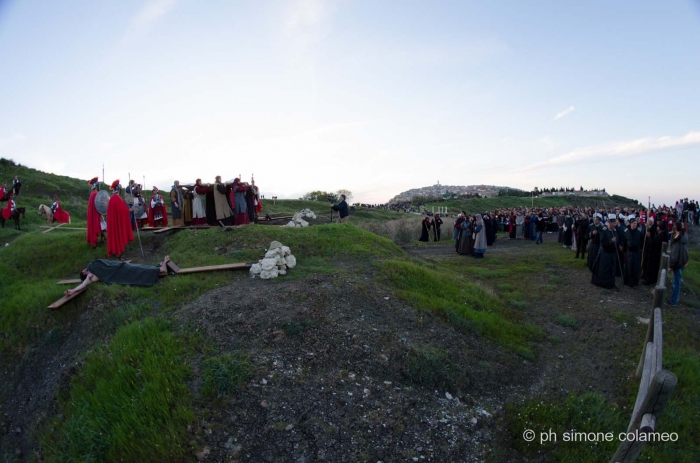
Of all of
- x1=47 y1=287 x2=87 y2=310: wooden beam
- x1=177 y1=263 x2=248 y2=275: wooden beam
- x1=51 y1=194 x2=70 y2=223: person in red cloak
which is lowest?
x1=47 y1=287 x2=87 y2=310: wooden beam

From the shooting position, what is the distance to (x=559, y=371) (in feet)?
21.2

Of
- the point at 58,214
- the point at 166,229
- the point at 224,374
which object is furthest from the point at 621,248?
the point at 58,214

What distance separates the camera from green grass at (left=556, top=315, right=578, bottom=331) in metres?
8.41

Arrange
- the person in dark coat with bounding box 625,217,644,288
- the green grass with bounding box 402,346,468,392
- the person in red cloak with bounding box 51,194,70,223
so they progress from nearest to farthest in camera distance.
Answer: the green grass with bounding box 402,346,468,392, the person in dark coat with bounding box 625,217,644,288, the person in red cloak with bounding box 51,194,70,223

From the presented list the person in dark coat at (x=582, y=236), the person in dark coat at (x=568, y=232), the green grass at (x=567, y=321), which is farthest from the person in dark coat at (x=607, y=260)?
the person in dark coat at (x=568, y=232)

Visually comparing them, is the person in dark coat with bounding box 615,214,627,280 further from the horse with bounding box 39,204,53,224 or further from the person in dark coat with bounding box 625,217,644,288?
the horse with bounding box 39,204,53,224

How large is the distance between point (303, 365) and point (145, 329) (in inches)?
101

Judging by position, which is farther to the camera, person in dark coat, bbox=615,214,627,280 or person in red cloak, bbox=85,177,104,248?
person in dark coat, bbox=615,214,627,280

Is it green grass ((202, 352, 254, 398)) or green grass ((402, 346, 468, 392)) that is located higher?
green grass ((202, 352, 254, 398))

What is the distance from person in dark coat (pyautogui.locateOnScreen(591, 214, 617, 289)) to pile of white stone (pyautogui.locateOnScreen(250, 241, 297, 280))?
830 cm

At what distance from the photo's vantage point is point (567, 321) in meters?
8.54

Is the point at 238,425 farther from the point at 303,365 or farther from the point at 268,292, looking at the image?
the point at 268,292

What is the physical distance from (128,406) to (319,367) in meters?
2.26

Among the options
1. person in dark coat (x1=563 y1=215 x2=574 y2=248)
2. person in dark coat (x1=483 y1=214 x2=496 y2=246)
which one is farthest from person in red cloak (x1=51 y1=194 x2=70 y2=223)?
person in dark coat (x1=563 y1=215 x2=574 y2=248)
